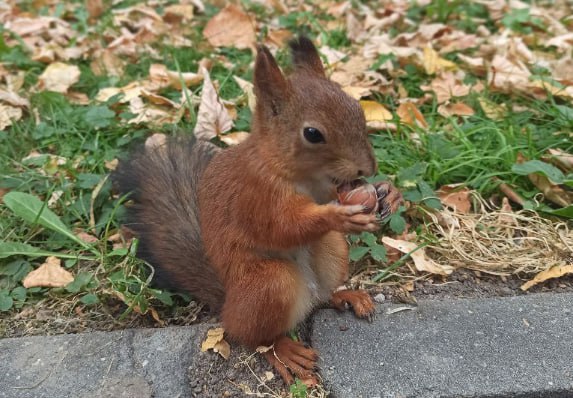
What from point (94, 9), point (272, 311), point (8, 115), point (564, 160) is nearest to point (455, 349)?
point (272, 311)

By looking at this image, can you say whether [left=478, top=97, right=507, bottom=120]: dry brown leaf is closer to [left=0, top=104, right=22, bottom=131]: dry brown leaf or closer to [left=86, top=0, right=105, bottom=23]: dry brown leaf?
[left=0, top=104, right=22, bottom=131]: dry brown leaf

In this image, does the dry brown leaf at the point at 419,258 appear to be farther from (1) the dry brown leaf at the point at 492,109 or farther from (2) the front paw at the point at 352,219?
(1) the dry brown leaf at the point at 492,109

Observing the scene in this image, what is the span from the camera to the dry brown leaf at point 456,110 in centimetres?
239

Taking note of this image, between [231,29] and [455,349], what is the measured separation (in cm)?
228

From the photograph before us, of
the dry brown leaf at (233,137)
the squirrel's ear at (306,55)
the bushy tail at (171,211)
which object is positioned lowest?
the dry brown leaf at (233,137)

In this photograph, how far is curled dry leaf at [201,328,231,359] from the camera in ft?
4.90

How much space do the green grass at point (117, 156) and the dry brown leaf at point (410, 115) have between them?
0.13ft

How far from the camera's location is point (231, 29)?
3174 mm

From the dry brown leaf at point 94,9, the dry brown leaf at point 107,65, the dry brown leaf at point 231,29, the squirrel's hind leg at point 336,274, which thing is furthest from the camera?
the dry brown leaf at point 94,9

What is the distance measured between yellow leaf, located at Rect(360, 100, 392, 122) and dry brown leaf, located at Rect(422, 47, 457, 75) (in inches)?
17.0

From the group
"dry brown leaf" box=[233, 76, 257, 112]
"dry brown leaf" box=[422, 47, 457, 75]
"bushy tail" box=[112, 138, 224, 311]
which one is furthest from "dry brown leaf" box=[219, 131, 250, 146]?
"dry brown leaf" box=[422, 47, 457, 75]

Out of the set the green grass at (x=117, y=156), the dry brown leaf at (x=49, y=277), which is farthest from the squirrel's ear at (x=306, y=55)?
the dry brown leaf at (x=49, y=277)

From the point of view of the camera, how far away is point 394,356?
1.44 meters

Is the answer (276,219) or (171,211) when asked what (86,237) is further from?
(276,219)
